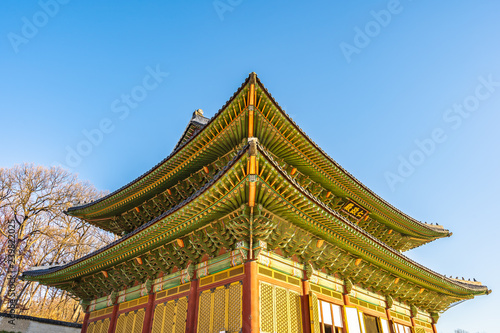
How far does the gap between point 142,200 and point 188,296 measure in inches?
260

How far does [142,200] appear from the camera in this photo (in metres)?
15.5

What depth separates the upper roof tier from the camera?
11133 mm

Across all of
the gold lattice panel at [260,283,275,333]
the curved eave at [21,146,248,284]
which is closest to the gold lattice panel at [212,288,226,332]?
the gold lattice panel at [260,283,275,333]

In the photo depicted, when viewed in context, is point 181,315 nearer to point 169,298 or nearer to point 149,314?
point 169,298

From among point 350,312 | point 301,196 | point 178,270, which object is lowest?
point 350,312

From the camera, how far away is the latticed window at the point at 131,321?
1198cm

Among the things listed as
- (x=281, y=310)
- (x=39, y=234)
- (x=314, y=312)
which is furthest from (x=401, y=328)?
(x=39, y=234)

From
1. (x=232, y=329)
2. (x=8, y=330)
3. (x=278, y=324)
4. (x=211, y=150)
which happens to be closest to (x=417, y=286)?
(x=278, y=324)

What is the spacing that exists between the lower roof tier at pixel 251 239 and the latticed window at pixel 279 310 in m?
1.21

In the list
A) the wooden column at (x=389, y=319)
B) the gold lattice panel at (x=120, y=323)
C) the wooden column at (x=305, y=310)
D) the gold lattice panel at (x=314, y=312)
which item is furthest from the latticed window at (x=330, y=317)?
the gold lattice panel at (x=120, y=323)

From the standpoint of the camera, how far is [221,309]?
9031mm

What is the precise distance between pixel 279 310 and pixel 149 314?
18.0ft

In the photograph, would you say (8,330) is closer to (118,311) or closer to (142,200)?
(118,311)

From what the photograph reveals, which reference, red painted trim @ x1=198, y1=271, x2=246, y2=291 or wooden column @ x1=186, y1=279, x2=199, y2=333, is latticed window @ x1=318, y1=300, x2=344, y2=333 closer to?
red painted trim @ x1=198, y1=271, x2=246, y2=291
